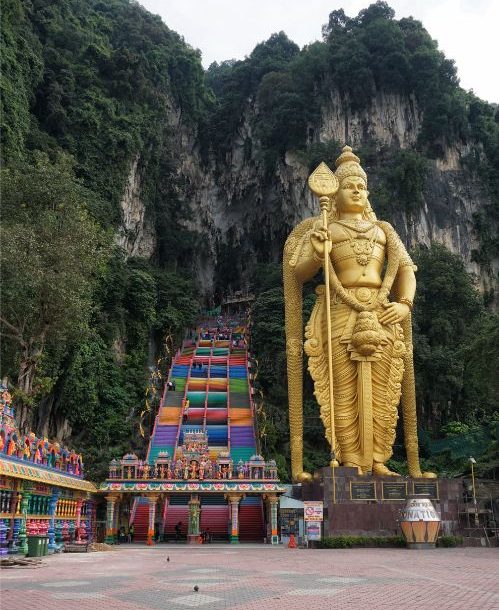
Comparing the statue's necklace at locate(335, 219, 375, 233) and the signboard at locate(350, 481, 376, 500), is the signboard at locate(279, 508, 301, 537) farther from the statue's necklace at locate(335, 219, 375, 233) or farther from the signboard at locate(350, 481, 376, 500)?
the statue's necklace at locate(335, 219, 375, 233)

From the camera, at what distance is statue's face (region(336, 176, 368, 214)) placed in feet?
44.0

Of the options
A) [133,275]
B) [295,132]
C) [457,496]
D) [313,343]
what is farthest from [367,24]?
[457,496]

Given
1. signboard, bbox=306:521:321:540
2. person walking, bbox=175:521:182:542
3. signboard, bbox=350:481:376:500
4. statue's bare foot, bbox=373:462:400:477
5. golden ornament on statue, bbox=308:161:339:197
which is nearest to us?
signboard, bbox=306:521:321:540

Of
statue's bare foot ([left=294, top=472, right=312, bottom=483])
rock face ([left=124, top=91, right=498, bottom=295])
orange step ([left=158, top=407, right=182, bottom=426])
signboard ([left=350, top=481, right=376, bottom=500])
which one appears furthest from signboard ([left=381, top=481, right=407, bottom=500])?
rock face ([left=124, top=91, right=498, bottom=295])

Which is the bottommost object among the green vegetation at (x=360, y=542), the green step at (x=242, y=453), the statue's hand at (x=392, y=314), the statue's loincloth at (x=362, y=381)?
the green vegetation at (x=360, y=542)

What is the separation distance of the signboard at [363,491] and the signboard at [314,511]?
0.68 metres

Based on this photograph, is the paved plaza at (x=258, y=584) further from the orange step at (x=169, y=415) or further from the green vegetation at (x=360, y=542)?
the orange step at (x=169, y=415)

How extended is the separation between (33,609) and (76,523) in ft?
25.8

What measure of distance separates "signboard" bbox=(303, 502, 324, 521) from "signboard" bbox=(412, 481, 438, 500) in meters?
1.85

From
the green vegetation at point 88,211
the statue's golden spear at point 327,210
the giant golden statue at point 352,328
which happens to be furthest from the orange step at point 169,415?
the statue's golden spear at point 327,210

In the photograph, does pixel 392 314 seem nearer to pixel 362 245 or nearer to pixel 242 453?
pixel 362 245

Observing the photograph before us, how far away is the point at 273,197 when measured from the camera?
35969 mm

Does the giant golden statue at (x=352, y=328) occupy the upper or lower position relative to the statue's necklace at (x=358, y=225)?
lower

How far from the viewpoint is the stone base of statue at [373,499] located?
35.3 ft
